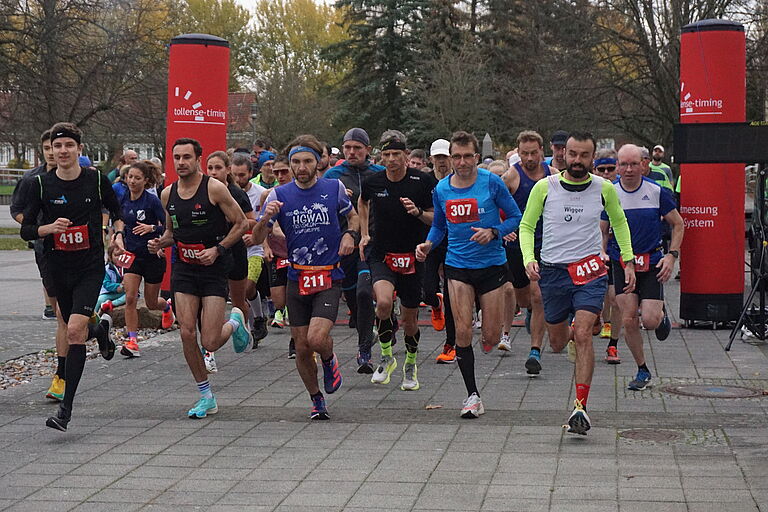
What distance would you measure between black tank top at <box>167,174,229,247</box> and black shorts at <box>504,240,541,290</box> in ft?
11.0

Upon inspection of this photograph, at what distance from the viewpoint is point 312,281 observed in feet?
27.1

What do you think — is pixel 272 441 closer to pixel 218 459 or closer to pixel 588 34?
pixel 218 459

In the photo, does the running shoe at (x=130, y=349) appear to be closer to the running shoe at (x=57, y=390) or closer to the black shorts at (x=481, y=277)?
the running shoe at (x=57, y=390)

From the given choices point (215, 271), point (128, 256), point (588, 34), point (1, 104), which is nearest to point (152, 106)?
point (1, 104)

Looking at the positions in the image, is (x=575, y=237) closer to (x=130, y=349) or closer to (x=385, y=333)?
(x=385, y=333)

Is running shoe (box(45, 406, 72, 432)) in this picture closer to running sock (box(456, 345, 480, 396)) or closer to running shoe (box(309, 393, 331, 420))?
running shoe (box(309, 393, 331, 420))

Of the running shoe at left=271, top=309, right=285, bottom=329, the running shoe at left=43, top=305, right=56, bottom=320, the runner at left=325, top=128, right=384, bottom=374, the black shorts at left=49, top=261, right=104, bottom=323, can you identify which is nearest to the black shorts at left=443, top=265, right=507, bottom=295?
the runner at left=325, top=128, right=384, bottom=374

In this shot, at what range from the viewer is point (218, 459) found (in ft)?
23.1

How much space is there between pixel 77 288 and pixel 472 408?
9.53 ft

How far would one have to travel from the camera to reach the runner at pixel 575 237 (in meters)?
7.86

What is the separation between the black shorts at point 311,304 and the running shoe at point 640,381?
255 centimetres

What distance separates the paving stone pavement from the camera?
6.05 meters

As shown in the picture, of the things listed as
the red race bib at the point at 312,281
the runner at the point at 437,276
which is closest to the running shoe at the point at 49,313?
the runner at the point at 437,276

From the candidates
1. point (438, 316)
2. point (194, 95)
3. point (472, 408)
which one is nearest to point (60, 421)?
point (472, 408)
